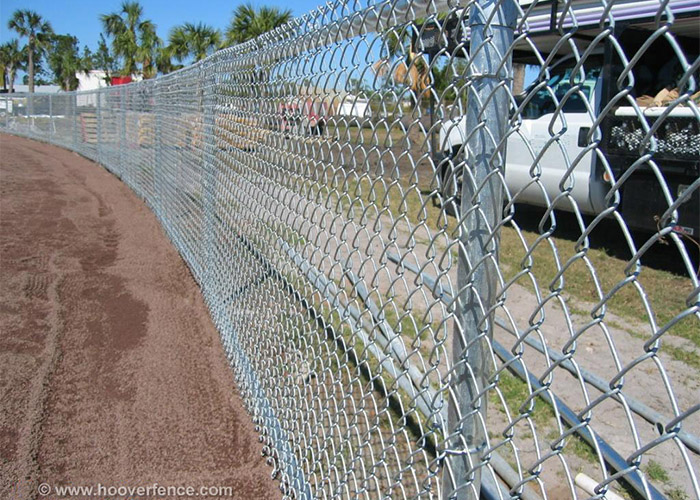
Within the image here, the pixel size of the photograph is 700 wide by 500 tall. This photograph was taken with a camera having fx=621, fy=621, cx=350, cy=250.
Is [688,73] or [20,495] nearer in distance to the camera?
[688,73]

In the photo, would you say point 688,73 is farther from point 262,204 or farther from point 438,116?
point 262,204

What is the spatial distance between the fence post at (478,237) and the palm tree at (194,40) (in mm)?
35025

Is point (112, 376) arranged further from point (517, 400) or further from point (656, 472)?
point (656, 472)

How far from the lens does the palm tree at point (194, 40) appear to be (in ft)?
112

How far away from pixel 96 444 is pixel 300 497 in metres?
1.36

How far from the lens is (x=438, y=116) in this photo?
173 cm

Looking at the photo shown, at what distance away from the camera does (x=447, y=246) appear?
1.68m

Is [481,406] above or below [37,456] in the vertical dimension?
above

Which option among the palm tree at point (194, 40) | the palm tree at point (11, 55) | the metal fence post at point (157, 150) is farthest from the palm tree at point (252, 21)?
the palm tree at point (11, 55)

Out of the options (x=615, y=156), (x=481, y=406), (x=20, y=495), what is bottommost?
(x=20, y=495)

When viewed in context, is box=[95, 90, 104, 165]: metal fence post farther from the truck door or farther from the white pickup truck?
the white pickup truck

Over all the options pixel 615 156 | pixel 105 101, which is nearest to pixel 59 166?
pixel 105 101

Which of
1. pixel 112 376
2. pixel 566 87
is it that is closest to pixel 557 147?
pixel 566 87

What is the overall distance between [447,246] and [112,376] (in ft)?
→ 10.9
